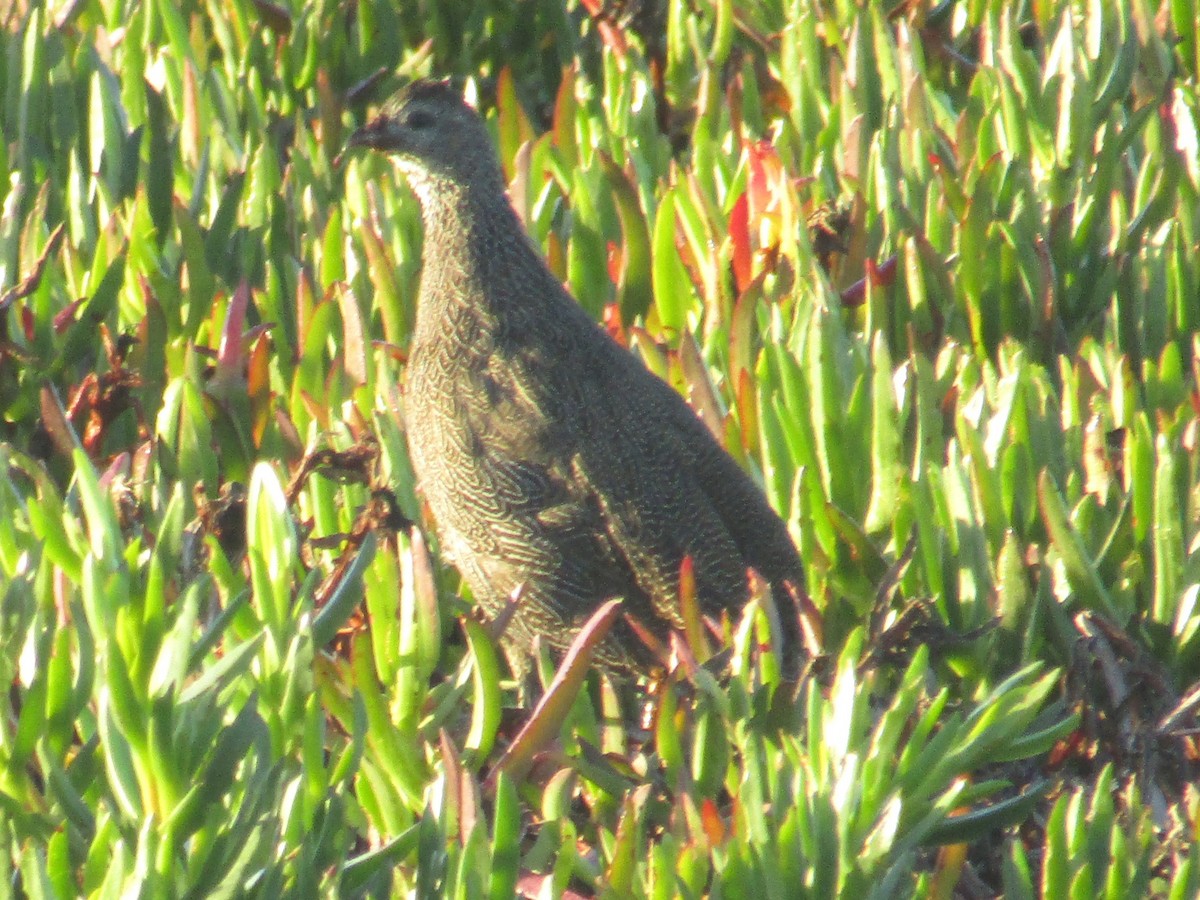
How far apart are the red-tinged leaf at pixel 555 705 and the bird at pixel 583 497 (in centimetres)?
67

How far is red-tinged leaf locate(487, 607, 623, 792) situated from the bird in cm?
67

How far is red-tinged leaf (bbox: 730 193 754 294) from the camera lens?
4.15 meters

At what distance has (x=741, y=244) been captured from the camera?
4.16 metres

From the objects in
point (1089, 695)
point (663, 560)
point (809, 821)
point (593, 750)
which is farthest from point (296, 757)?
point (1089, 695)

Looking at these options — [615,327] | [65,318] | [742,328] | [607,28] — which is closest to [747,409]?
[742,328]

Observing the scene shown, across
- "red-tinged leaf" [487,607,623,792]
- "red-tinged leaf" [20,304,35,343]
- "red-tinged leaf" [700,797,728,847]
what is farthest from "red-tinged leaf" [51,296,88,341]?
"red-tinged leaf" [700,797,728,847]

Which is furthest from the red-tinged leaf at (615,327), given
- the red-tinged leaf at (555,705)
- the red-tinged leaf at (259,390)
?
the red-tinged leaf at (555,705)

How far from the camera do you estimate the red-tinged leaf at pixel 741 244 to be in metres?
4.15

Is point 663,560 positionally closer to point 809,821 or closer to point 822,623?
point 822,623

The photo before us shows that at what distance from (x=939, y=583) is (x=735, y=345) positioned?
33.1 inches

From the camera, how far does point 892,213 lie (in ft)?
14.2

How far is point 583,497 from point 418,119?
3.27 ft

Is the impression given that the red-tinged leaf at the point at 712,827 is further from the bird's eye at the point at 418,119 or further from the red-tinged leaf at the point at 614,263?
the red-tinged leaf at the point at 614,263

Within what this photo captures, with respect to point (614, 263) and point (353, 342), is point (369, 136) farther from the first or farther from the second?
point (614, 263)
